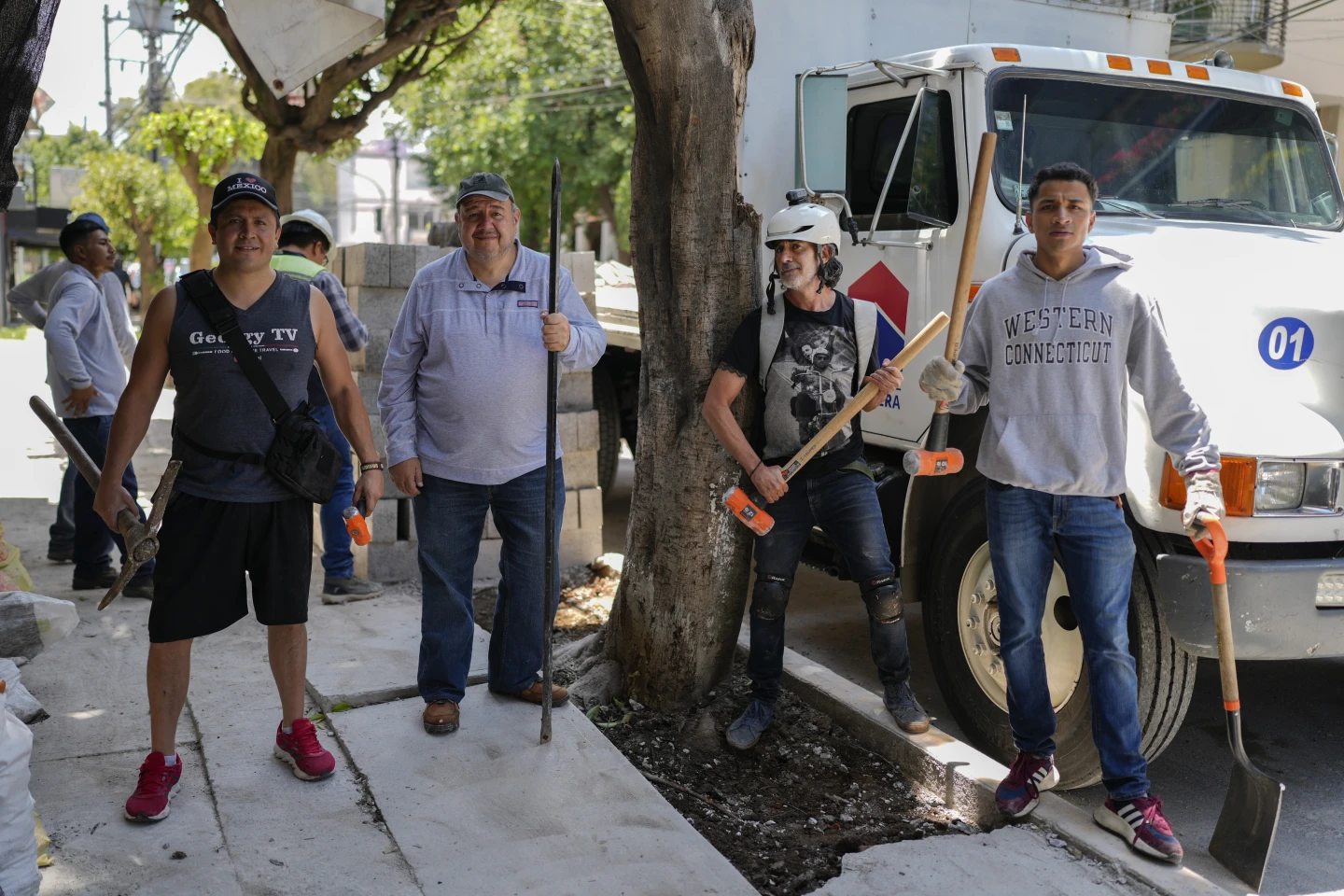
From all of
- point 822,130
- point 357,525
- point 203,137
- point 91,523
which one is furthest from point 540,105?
point 357,525

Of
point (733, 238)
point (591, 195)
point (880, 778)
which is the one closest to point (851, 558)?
point (880, 778)

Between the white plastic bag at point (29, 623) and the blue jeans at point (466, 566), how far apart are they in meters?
1.27

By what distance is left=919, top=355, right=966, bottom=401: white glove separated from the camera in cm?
366

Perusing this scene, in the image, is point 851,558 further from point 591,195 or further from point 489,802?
point 591,195

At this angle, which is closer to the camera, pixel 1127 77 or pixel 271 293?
Answer: pixel 271 293

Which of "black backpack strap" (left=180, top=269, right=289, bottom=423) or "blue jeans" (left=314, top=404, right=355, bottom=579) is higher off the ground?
"black backpack strap" (left=180, top=269, right=289, bottom=423)

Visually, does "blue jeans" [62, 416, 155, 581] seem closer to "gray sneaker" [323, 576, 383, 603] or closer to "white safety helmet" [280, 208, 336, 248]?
"gray sneaker" [323, 576, 383, 603]

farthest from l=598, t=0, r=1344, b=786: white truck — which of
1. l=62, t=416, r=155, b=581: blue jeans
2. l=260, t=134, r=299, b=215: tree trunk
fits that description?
l=260, t=134, r=299, b=215: tree trunk

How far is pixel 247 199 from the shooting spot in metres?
3.57

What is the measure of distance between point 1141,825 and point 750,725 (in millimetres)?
1356

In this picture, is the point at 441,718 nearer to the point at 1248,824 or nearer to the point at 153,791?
the point at 153,791

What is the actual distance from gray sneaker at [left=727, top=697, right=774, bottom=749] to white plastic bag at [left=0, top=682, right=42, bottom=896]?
218 cm

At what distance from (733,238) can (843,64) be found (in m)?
1.65

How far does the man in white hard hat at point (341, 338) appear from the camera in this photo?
18.9 ft
